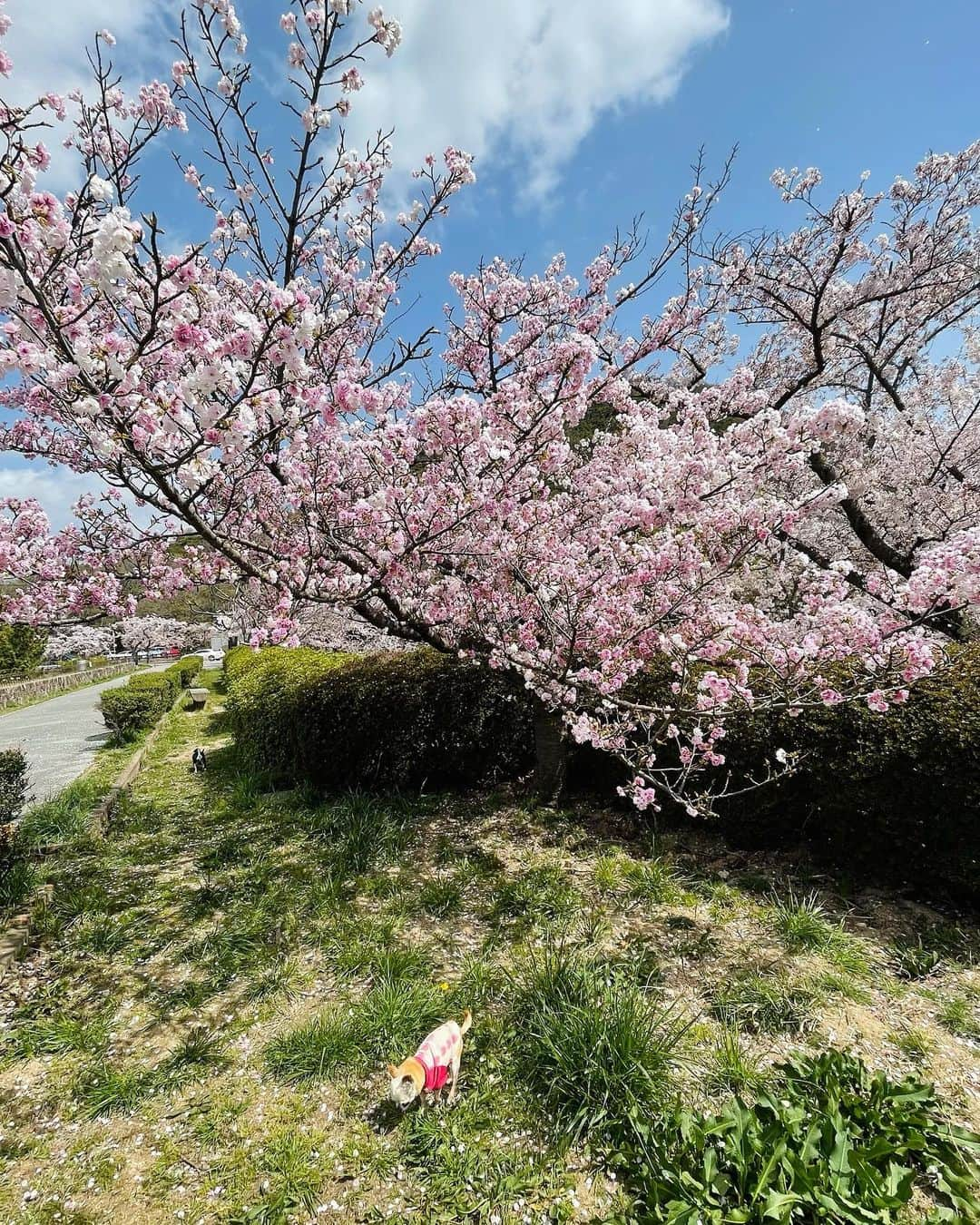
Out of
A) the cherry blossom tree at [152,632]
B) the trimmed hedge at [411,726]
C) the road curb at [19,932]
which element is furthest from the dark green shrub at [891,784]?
the cherry blossom tree at [152,632]

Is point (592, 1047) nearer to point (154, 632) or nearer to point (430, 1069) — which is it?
point (430, 1069)

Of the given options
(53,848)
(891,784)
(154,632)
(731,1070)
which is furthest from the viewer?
(154,632)

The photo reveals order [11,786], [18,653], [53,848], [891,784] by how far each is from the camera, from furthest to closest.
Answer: [18,653], [11,786], [53,848], [891,784]

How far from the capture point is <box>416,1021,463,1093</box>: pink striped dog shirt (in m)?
2.39

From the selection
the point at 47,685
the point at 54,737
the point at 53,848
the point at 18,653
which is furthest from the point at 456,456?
the point at 18,653

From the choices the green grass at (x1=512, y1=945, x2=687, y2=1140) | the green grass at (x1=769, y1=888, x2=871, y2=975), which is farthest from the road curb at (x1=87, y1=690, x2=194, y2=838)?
the green grass at (x1=769, y1=888, x2=871, y2=975)

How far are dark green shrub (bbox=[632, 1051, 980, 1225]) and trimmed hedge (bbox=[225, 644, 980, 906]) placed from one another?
1908 millimetres

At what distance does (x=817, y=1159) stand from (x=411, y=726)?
513 cm

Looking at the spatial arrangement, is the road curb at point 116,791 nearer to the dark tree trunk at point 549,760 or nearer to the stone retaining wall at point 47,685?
the dark tree trunk at point 549,760

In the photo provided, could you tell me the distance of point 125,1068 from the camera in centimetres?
283

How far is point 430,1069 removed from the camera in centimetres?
238

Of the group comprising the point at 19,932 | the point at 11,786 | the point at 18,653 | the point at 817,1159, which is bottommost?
the point at 19,932

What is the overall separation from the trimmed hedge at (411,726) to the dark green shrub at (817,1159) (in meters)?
4.14

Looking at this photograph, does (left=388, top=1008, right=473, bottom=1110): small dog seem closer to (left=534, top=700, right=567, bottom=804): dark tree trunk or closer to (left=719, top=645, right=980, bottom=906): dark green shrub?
(left=719, top=645, right=980, bottom=906): dark green shrub
